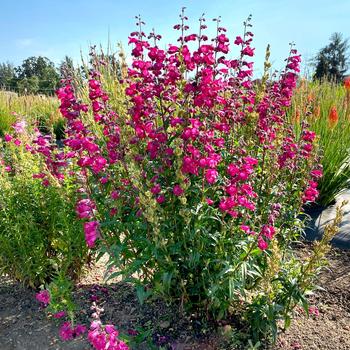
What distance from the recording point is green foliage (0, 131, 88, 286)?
3192 mm

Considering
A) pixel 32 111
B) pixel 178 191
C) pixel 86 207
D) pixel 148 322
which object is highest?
pixel 32 111

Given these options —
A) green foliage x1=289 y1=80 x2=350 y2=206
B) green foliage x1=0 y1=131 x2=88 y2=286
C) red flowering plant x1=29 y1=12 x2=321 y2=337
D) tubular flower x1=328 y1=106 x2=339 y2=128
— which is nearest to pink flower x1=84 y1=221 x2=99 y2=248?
red flowering plant x1=29 y1=12 x2=321 y2=337

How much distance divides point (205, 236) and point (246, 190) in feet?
1.35

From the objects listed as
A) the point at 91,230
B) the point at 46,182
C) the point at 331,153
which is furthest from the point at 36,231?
the point at 331,153

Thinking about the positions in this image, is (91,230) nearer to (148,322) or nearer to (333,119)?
(148,322)

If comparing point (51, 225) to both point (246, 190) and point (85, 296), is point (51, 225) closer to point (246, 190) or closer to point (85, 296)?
point (85, 296)

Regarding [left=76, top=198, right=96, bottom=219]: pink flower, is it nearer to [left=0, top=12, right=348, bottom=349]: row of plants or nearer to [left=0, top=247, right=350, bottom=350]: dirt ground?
[left=0, top=12, right=348, bottom=349]: row of plants

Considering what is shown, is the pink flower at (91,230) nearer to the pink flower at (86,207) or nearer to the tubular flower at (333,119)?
the pink flower at (86,207)

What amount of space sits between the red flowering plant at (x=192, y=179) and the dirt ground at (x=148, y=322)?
0.83 feet

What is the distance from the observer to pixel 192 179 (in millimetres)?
2594

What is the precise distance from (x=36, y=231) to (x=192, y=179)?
145 centimetres

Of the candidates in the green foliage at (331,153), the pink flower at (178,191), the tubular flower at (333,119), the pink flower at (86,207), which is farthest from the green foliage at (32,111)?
the pink flower at (178,191)

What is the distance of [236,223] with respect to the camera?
273 cm

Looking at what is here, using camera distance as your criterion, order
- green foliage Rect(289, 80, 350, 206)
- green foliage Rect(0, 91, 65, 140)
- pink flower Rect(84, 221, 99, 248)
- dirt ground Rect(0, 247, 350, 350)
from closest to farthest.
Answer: pink flower Rect(84, 221, 99, 248)
dirt ground Rect(0, 247, 350, 350)
green foliage Rect(289, 80, 350, 206)
green foliage Rect(0, 91, 65, 140)
